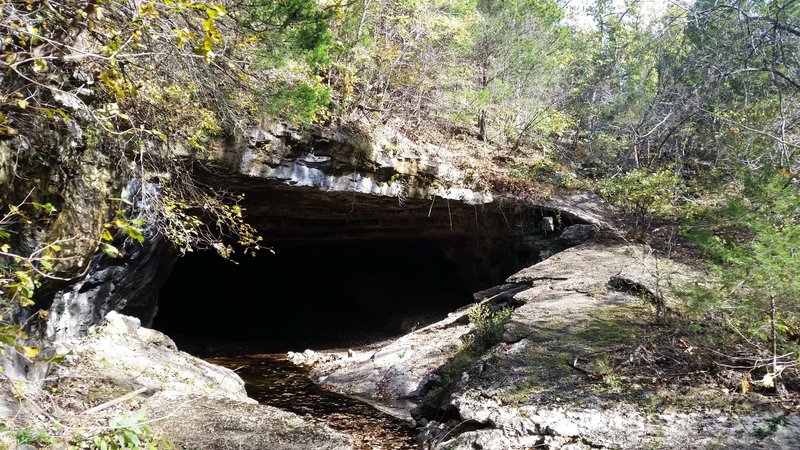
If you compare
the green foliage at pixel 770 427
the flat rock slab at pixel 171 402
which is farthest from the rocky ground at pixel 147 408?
the green foliage at pixel 770 427

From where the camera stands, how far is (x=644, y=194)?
1030 cm

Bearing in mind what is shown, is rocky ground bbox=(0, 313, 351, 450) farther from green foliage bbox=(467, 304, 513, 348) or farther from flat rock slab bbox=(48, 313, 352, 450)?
green foliage bbox=(467, 304, 513, 348)

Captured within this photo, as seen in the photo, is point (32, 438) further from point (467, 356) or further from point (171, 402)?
point (467, 356)

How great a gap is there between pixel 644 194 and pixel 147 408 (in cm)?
959

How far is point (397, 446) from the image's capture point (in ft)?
19.1

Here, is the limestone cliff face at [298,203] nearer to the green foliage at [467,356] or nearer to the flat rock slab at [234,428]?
the flat rock slab at [234,428]

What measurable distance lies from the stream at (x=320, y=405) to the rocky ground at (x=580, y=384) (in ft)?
1.15

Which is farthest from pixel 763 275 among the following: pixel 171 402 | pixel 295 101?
pixel 171 402

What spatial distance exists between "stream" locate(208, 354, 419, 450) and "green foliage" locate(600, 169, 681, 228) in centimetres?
712

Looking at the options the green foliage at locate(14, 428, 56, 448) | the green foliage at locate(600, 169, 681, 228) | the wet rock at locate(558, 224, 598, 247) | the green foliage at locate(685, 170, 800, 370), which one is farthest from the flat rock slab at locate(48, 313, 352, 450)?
the green foliage at locate(600, 169, 681, 228)

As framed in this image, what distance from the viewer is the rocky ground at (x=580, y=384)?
4.24 metres

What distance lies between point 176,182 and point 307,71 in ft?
8.11

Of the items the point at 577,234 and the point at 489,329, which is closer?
the point at 489,329

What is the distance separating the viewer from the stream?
6.10m
